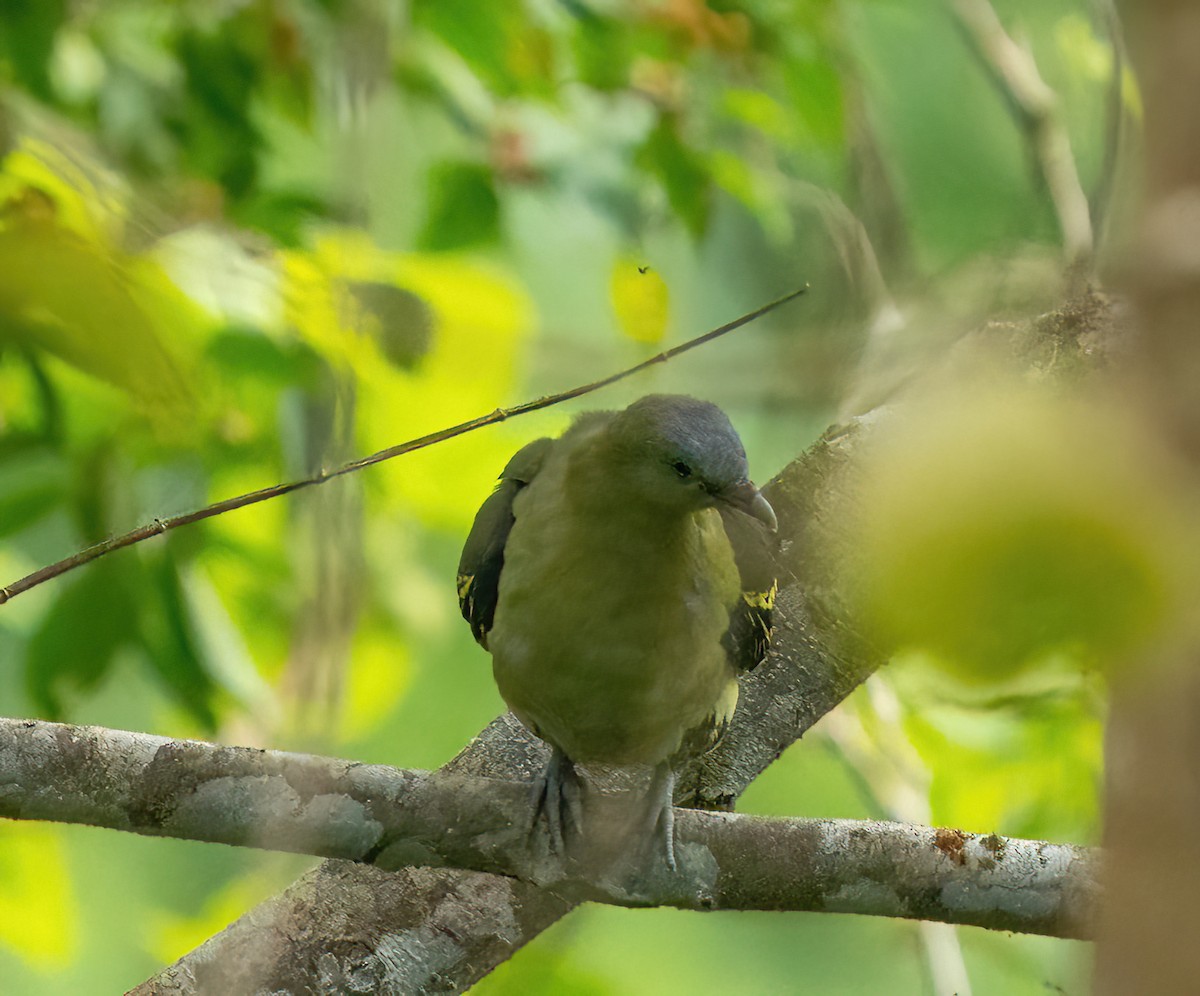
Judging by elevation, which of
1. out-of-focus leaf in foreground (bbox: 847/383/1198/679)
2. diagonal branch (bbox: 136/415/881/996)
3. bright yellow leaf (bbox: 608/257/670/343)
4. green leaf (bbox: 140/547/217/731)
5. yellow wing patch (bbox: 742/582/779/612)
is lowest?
out-of-focus leaf in foreground (bbox: 847/383/1198/679)

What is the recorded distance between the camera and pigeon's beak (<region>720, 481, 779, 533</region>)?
1.28m

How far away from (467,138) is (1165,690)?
1.98m

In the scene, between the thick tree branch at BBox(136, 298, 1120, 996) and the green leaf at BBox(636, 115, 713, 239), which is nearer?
the thick tree branch at BBox(136, 298, 1120, 996)

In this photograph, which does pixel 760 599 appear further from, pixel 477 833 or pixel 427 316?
pixel 427 316

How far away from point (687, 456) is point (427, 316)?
610mm

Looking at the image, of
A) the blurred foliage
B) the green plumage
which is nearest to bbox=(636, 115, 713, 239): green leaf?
the blurred foliage

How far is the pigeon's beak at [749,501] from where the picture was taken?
1.28 m

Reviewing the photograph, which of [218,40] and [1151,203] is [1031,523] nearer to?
[1151,203]

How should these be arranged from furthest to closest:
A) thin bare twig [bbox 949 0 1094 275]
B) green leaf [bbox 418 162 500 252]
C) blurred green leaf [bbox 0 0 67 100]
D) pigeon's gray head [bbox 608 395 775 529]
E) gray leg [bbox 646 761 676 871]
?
green leaf [bbox 418 162 500 252], blurred green leaf [bbox 0 0 67 100], thin bare twig [bbox 949 0 1094 275], gray leg [bbox 646 761 676 871], pigeon's gray head [bbox 608 395 775 529]

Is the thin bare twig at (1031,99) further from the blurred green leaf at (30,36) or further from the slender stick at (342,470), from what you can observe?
the blurred green leaf at (30,36)

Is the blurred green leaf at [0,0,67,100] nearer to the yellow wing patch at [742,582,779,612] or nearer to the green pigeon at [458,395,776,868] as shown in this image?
the green pigeon at [458,395,776,868]

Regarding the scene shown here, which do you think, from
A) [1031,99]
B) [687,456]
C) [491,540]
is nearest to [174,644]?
[491,540]

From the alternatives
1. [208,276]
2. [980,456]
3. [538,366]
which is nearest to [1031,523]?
[980,456]

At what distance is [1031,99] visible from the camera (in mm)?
1991
